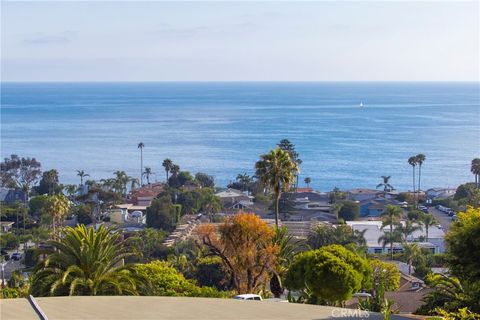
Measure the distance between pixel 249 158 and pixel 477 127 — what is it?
78.3 m

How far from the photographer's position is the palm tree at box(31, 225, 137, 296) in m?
20.1

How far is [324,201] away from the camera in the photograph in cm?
8762

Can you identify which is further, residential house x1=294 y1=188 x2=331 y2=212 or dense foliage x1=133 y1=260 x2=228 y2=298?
residential house x1=294 y1=188 x2=331 y2=212

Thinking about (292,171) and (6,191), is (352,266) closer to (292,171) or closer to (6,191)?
(292,171)

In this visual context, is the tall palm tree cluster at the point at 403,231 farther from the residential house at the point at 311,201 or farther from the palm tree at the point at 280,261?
the palm tree at the point at 280,261

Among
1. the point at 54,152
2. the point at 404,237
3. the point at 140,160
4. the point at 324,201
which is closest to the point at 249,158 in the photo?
the point at 140,160

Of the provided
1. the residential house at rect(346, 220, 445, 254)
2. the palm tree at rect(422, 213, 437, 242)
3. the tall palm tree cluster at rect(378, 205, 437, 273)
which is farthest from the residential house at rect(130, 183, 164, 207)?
the palm tree at rect(422, 213, 437, 242)

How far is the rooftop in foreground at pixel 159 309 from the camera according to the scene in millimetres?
16875

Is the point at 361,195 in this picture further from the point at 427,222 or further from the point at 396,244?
the point at 396,244

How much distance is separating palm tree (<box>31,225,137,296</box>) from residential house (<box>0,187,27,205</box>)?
7269 centimetres

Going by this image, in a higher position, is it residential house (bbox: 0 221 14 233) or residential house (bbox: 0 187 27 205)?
residential house (bbox: 0 187 27 205)

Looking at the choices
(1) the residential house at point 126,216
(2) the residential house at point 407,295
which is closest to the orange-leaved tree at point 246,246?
(2) the residential house at point 407,295

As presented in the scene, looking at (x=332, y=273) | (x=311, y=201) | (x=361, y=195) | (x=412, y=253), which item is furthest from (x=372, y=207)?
(x=332, y=273)

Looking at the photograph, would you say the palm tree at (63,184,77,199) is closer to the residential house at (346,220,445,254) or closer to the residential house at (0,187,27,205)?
the residential house at (0,187,27,205)
